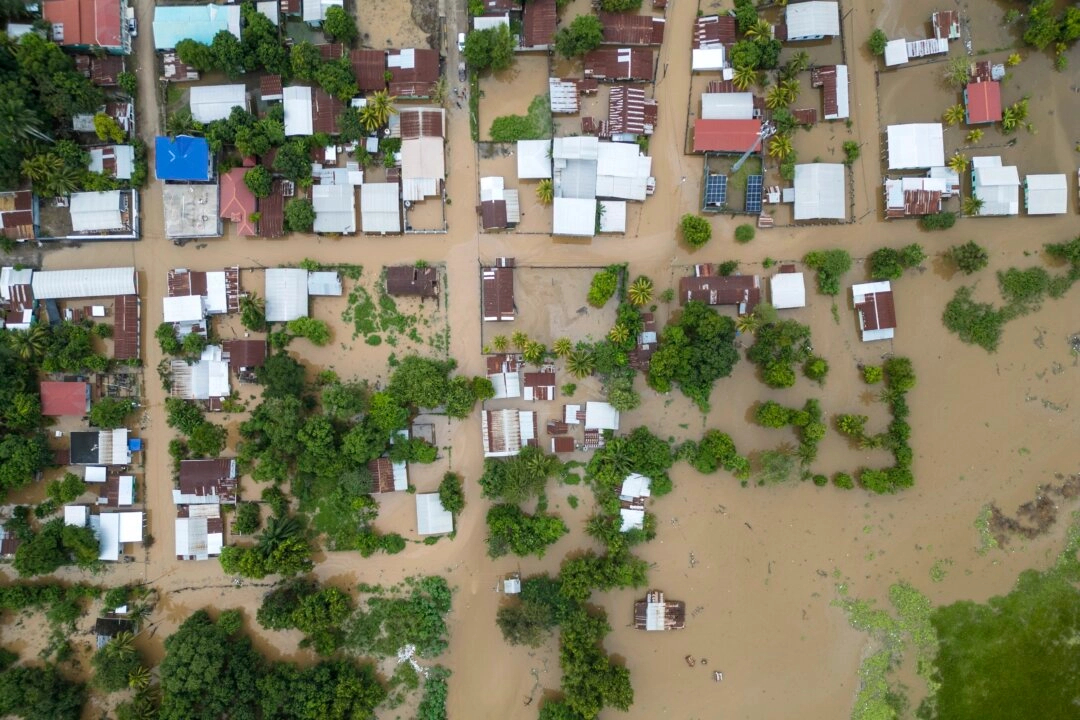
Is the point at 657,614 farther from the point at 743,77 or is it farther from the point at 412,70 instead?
the point at 412,70

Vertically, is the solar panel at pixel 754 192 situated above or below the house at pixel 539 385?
above

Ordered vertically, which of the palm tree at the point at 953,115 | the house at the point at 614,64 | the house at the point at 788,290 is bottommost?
the house at the point at 788,290

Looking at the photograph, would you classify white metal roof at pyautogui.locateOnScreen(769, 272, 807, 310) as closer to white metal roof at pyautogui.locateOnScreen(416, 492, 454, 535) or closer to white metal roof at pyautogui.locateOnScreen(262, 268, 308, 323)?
white metal roof at pyautogui.locateOnScreen(416, 492, 454, 535)

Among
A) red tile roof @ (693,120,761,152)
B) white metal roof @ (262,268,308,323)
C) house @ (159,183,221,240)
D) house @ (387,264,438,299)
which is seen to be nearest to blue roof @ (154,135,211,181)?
house @ (159,183,221,240)

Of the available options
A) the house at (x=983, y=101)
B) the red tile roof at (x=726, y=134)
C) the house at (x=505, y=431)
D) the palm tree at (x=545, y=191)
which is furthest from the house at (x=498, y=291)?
the house at (x=983, y=101)

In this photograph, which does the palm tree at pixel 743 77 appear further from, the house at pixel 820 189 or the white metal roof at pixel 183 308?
the white metal roof at pixel 183 308

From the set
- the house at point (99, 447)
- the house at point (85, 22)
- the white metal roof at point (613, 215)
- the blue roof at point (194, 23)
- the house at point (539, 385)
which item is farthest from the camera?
the house at point (539, 385)

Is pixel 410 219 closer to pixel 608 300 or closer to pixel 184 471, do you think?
pixel 608 300
